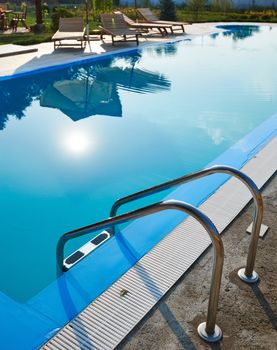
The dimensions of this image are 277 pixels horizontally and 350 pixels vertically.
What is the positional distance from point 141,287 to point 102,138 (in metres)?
3.68

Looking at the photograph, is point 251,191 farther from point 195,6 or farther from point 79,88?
point 195,6

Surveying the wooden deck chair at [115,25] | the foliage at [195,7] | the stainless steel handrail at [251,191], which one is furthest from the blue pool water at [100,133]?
the foliage at [195,7]

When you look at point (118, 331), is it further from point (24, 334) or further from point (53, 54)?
point (53, 54)

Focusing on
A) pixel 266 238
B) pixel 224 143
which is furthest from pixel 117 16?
pixel 266 238

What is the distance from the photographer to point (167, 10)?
20.5m

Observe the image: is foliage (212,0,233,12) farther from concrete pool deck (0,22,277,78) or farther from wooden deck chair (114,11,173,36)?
concrete pool deck (0,22,277,78)

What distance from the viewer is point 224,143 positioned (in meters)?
6.01

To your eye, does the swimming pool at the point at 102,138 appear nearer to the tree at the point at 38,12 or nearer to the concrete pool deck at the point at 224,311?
the concrete pool deck at the point at 224,311

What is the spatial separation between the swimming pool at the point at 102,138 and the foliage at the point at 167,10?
1024 cm

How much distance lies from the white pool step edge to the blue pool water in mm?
698

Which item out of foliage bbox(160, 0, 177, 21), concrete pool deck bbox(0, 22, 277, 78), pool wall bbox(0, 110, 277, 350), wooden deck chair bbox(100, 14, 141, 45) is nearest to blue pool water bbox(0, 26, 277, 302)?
pool wall bbox(0, 110, 277, 350)

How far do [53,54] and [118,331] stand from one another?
34.1ft

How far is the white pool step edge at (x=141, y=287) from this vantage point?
7.59 ft

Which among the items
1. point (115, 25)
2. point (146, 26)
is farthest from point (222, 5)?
point (115, 25)
